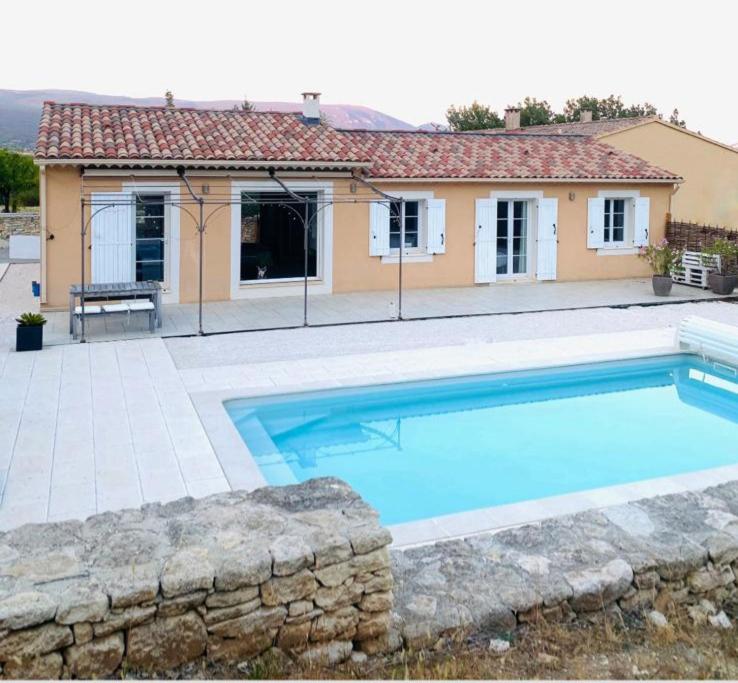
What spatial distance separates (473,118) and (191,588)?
165 feet

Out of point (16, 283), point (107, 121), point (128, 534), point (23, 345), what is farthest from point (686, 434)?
point (16, 283)

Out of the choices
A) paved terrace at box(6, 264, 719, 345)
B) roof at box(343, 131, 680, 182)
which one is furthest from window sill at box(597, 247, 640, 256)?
roof at box(343, 131, 680, 182)

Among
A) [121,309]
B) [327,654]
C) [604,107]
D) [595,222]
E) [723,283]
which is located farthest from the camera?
[604,107]

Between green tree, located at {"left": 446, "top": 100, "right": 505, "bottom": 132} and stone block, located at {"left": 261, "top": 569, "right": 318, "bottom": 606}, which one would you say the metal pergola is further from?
green tree, located at {"left": 446, "top": 100, "right": 505, "bottom": 132}

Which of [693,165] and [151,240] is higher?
[693,165]

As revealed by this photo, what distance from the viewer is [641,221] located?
71.3ft

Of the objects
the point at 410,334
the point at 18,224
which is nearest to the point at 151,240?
the point at 410,334

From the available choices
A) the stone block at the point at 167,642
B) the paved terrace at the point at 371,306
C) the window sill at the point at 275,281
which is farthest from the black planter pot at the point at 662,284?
the stone block at the point at 167,642

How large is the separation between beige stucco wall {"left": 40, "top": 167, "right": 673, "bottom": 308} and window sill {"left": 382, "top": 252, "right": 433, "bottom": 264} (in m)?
0.11

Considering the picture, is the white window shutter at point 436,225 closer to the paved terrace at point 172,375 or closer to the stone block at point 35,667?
the paved terrace at point 172,375

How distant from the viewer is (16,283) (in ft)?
68.5

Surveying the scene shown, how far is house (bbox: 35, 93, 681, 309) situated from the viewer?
53.4ft

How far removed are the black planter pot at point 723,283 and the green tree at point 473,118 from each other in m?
32.2

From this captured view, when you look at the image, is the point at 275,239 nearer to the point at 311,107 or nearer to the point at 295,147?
the point at 295,147
